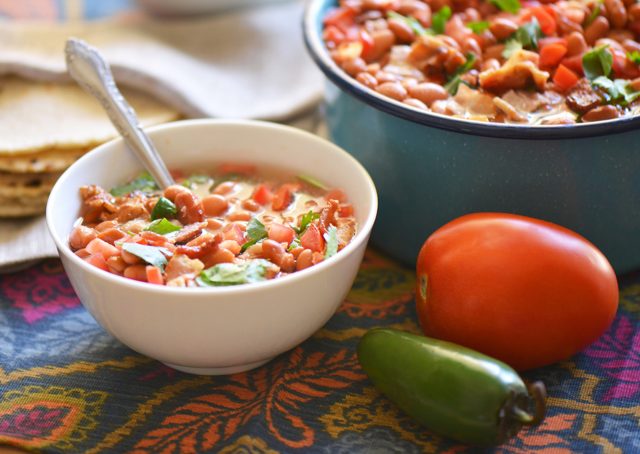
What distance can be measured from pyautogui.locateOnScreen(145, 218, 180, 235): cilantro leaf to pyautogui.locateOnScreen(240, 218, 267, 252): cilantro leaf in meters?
0.19

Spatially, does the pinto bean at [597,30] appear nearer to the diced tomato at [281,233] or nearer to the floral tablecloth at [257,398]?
the floral tablecloth at [257,398]

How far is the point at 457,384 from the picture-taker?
1704 millimetres

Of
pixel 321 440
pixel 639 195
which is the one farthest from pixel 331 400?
pixel 639 195

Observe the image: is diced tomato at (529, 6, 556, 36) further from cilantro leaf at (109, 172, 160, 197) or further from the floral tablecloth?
cilantro leaf at (109, 172, 160, 197)

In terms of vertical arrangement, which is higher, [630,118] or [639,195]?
[630,118]

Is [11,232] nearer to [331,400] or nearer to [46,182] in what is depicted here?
[46,182]

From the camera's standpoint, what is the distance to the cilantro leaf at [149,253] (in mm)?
1818

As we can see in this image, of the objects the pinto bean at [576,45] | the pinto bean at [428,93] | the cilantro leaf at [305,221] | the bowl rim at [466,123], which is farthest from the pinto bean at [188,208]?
the pinto bean at [576,45]

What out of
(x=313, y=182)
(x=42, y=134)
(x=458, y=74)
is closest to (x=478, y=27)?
(x=458, y=74)

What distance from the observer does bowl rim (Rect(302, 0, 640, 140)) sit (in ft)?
6.32

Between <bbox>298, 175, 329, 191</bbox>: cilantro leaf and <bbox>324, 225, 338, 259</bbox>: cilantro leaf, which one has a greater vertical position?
<bbox>324, 225, 338, 259</bbox>: cilantro leaf

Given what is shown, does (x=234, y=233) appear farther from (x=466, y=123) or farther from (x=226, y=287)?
(x=466, y=123)

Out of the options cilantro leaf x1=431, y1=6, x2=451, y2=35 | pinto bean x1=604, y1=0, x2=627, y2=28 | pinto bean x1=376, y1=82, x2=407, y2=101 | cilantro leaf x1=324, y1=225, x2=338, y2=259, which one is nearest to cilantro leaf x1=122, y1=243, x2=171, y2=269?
cilantro leaf x1=324, y1=225, x2=338, y2=259

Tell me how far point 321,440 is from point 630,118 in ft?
3.53
